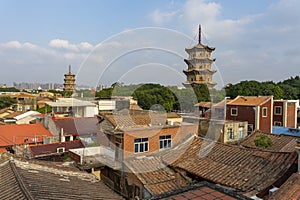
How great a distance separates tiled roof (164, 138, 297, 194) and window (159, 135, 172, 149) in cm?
103

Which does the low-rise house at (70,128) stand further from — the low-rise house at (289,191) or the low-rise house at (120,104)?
the low-rise house at (289,191)

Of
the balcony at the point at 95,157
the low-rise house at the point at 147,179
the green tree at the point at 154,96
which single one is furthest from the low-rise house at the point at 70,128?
the low-rise house at the point at 147,179

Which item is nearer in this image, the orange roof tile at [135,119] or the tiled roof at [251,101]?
the orange roof tile at [135,119]

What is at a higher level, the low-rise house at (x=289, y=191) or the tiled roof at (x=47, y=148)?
the low-rise house at (x=289, y=191)

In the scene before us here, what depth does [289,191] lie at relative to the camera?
353 centimetres

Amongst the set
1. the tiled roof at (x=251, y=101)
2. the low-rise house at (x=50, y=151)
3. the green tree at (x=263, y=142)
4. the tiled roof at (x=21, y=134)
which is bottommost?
the low-rise house at (x=50, y=151)

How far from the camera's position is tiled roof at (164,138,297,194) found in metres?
4.65

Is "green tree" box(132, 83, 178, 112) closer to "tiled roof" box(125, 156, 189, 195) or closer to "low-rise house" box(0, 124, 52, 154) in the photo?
"tiled roof" box(125, 156, 189, 195)

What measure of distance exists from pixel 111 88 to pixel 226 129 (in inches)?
327

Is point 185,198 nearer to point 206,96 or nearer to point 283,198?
point 283,198

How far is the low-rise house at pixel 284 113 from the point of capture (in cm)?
1594

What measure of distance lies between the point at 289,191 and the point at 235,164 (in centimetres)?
189

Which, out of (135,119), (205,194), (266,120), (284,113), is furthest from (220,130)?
(205,194)

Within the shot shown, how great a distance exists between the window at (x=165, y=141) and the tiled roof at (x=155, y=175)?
1.13 m
